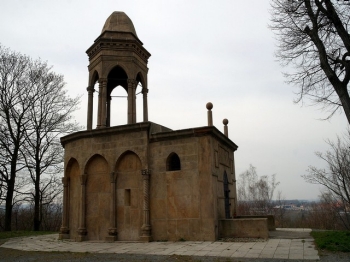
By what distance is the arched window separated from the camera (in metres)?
13.1

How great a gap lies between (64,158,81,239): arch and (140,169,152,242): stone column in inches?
132

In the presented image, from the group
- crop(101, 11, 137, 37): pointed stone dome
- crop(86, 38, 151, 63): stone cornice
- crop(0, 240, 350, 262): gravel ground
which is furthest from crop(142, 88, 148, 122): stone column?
crop(0, 240, 350, 262): gravel ground

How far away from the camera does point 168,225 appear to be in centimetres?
1252

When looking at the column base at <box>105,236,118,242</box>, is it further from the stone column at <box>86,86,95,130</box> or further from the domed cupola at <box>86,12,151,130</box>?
the stone column at <box>86,86,95,130</box>

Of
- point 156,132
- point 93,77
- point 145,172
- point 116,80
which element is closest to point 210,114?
point 156,132

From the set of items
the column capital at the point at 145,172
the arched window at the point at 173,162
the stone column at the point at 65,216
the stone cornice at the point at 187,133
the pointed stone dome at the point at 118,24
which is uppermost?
the pointed stone dome at the point at 118,24

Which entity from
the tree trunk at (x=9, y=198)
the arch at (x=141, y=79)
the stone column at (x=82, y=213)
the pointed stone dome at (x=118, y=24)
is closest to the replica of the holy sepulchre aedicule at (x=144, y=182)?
the stone column at (x=82, y=213)

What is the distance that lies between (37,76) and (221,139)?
52.2 feet

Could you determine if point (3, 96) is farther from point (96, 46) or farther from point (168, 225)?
point (168, 225)

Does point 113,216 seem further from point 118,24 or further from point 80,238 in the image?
point 118,24

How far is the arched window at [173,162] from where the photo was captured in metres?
13.1

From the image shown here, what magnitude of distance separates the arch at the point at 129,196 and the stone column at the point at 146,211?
0.30 m

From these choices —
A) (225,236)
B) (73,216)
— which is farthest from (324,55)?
(73,216)

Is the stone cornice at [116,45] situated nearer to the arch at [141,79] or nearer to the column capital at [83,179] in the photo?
the arch at [141,79]
